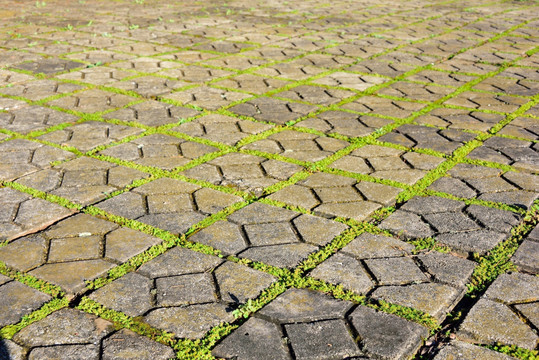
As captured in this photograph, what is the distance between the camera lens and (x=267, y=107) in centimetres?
537

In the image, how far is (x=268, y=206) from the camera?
11.5 ft

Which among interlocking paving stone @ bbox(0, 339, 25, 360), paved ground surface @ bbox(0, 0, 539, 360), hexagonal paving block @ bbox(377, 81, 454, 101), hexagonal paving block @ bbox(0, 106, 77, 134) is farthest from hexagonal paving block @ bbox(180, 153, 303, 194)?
hexagonal paving block @ bbox(377, 81, 454, 101)

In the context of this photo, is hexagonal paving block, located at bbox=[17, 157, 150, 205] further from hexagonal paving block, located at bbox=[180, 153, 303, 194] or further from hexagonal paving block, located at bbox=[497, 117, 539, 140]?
hexagonal paving block, located at bbox=[497, 117, 539, 140]

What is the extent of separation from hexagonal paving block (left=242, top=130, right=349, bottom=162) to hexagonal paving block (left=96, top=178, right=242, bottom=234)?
83 cm

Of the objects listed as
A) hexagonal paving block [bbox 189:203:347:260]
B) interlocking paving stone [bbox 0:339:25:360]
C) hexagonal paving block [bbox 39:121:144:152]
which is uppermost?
interlocking paving stone [bbox 0:339:25:360]

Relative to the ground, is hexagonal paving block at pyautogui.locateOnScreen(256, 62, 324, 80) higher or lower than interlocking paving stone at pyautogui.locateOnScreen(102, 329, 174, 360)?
lower

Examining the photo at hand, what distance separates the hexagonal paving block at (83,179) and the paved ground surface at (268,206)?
0.06 ft

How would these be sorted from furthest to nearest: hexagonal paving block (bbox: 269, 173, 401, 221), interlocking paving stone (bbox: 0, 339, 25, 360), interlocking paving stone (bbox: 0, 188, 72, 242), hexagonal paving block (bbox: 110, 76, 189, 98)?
hexagonal paving block (bbox: 110, 76, 189, 98) → hexagonal paving block (bbox: 269, 173, 401, 221) → interlocking paving stone (bbox: 0, 188, 72, 242) → interlocking paving stone (bbox: 0, 339, 25, 360)

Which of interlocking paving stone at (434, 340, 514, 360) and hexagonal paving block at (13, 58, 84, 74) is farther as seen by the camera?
hexagonal paving block at (13, 58, 84, 74)

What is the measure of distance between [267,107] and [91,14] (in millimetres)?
6848

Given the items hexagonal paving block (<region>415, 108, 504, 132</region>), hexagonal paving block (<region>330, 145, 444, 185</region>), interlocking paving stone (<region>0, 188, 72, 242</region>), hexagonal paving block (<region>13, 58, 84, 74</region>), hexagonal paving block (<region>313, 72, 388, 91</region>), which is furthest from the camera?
hexagonal paving block (<region>13, 58, 84, 74</region>)

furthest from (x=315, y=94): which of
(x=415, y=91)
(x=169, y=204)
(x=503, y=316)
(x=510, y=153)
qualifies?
(x=503, y=316)

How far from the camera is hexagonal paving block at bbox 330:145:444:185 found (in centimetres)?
395

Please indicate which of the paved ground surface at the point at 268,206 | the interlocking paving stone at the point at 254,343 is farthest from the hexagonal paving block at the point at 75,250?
the interlocking paving stone at the point at 254,343
